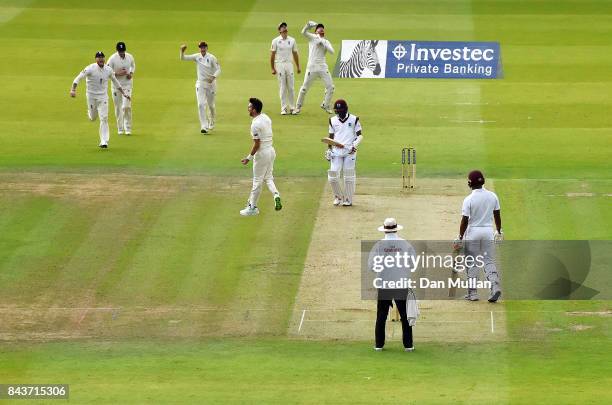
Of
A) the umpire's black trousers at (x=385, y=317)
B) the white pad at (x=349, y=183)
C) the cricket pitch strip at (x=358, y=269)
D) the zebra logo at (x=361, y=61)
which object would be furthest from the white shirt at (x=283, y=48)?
the umpire's black trousers at (x=385, y=317)

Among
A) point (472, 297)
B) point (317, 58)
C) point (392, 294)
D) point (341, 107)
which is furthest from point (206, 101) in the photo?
point (392, 294)

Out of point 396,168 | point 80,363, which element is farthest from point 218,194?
point 80,363

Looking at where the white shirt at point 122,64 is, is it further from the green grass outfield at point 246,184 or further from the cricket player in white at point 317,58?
the cricket player in white at point 317,58

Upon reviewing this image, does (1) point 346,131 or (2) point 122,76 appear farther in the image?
(2) point 122,76

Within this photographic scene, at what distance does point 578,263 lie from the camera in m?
22.4

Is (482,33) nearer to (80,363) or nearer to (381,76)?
(381,76)

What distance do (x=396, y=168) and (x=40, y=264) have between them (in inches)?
349

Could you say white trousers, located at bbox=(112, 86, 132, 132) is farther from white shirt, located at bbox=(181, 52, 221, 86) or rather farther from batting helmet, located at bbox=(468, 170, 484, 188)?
batting helmet, located at bbox=(468, 170, 484, 188)

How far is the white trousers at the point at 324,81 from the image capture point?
33.2m

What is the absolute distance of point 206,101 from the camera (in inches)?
1248

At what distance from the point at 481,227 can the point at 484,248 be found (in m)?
0.32

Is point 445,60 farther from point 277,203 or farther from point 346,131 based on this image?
point 277,203

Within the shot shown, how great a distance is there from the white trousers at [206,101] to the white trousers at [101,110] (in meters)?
2.33

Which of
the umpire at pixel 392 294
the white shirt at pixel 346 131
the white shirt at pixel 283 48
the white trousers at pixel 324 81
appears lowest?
the umpire at pixel 392 294
